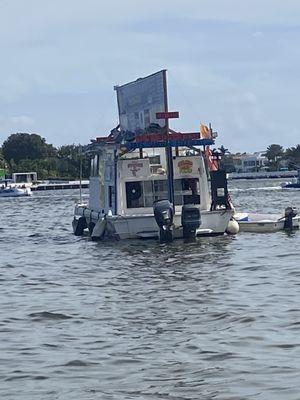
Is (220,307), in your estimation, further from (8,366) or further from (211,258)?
(211,258)

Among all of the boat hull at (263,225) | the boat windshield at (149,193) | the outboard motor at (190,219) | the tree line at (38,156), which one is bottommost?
the boat hull at (263,225)

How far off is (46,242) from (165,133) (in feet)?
22.2

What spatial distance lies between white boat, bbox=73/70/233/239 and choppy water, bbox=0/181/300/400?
12.3ft

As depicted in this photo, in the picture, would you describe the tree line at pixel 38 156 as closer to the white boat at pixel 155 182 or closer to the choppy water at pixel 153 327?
the white boat at pixel 155 182

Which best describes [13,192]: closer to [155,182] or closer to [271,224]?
[271,224]

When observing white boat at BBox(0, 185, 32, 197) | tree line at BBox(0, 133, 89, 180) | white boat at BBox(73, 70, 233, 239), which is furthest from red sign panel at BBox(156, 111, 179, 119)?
tree line at BBox(0, 133, 89, 180)

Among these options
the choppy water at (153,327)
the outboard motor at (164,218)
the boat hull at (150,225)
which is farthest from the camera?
the boat hull at (150,225)

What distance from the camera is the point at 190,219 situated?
30797 millimetres

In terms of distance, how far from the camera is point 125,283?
21812 mm

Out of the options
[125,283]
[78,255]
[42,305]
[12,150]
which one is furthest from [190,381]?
[12,150]

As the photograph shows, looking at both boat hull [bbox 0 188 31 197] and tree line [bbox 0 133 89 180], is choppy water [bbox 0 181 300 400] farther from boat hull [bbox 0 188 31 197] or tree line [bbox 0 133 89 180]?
tree line [bbox 0 133 89 180]

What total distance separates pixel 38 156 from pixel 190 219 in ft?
546

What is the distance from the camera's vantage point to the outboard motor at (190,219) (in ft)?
101

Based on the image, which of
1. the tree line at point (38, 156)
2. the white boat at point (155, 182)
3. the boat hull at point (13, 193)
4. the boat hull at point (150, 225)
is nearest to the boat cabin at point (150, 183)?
the white boat at point (155, 182)
